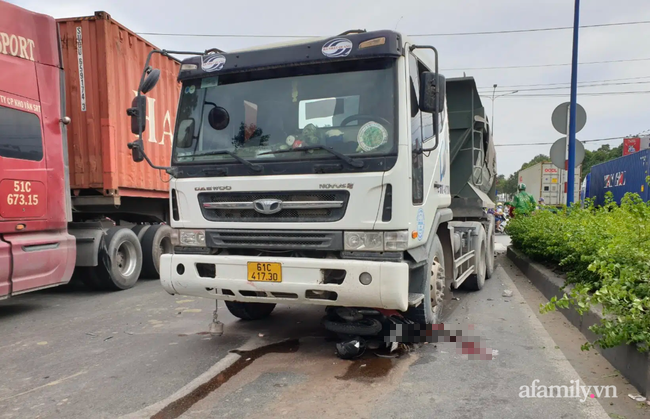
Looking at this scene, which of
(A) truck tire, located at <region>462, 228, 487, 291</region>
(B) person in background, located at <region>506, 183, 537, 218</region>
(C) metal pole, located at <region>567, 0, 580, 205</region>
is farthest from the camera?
(B) person in background, located at <region>506, 183, 537, 218</region>

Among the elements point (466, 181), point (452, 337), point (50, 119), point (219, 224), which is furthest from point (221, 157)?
point (466, 181)

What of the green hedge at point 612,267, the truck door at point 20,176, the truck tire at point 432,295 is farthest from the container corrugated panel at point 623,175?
the truck door at point 20,176

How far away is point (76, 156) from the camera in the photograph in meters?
7.32

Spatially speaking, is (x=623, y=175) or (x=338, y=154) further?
(x=623, y=175)

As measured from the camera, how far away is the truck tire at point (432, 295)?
166 inches

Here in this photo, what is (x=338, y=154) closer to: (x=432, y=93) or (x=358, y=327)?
(x=432, y=93)

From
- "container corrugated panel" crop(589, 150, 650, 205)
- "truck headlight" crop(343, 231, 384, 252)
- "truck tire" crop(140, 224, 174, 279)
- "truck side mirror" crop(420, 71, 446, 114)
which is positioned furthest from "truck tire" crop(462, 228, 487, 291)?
"container corrugated panel" crop(589, 150, 650, 205)

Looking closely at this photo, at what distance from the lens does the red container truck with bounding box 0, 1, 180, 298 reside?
5.73 m

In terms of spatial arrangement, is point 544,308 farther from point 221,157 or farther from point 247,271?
point 221,157

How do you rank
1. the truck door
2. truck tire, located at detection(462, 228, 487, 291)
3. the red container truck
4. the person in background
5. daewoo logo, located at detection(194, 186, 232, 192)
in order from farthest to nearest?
the person in background < truck tire, located at detection(462, 228, 487, 291) < the red container truck < the truck door < daewoo logo, located at detection(194, 186, 232, 192)

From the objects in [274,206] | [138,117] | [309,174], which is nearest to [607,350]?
[309,174]

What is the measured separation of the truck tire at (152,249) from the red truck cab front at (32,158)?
193 cm

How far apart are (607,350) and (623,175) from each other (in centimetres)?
1507

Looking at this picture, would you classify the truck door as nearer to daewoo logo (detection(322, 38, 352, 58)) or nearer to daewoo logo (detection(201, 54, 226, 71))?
daewoo logo (detection(201, 54, 226, 71))
